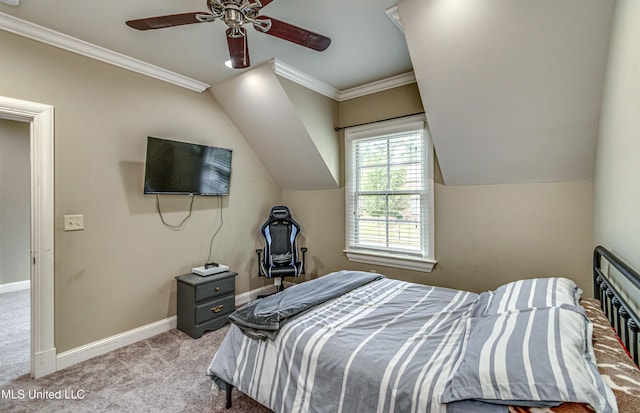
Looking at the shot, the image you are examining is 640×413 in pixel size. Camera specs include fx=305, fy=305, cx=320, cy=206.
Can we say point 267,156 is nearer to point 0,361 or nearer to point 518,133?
point 518,133

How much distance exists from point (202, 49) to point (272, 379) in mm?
2667

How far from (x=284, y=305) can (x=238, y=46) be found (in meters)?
1.74

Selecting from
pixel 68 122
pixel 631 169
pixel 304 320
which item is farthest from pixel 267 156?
pixel 631 169

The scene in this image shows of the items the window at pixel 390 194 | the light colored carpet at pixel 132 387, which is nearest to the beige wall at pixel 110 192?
the light colored carpet at pixel 132 387

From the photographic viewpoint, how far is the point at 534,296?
5.30 ft

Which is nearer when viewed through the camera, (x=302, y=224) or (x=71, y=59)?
(x=71, y=59)

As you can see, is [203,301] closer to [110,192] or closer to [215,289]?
[215,289]

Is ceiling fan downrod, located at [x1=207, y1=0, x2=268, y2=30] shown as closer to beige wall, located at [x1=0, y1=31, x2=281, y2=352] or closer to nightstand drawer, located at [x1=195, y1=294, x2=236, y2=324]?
beige wall, located at [x1=0, y1=31, x2=281, y2=352]

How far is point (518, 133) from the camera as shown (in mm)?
2494

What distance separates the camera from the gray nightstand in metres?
2.96

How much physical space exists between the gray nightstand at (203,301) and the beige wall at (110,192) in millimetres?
246

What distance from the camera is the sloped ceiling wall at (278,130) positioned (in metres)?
3.27

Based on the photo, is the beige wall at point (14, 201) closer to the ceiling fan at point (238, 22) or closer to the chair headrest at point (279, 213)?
the chair headrest at point (279, 213)

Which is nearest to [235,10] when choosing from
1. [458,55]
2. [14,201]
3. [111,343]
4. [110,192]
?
[458,55]
